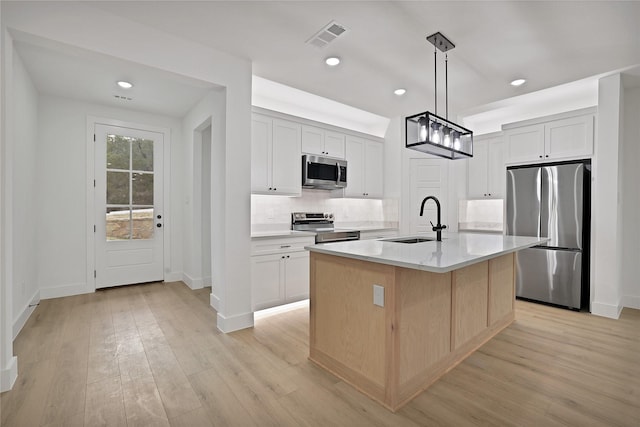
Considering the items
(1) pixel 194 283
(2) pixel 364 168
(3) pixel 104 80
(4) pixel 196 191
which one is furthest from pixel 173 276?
(2) pixel 364 168

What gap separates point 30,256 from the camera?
351 centimetres

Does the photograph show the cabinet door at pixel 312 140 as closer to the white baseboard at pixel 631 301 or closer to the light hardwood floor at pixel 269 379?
the light hardwood floor at pixel 269 379

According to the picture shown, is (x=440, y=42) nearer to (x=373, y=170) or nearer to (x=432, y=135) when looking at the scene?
(x=432, y=135)

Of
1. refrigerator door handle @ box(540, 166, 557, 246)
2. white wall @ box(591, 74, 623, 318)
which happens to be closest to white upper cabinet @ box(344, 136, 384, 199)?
refrigerator door handle @ box(540, 166, 557, 246)

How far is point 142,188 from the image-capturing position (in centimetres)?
466

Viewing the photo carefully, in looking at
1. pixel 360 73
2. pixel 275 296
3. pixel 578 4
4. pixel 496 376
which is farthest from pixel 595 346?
pixel 360 73

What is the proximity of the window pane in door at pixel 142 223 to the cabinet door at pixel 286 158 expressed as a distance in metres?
2.20

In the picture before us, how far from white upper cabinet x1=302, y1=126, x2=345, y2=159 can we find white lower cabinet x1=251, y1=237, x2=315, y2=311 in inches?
52.4

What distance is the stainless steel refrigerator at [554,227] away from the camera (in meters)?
3.67

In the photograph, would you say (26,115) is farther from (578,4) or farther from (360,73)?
(578,4)

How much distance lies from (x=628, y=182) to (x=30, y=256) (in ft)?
23.8

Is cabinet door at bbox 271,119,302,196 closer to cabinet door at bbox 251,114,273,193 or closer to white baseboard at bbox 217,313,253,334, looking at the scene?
cabinet door at bbox 251,114,273,193

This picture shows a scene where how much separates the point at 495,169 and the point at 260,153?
351 centimetres

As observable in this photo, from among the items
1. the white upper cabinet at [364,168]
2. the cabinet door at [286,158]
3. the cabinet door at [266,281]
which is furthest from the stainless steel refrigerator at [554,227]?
the cabinet door at [266,281]
